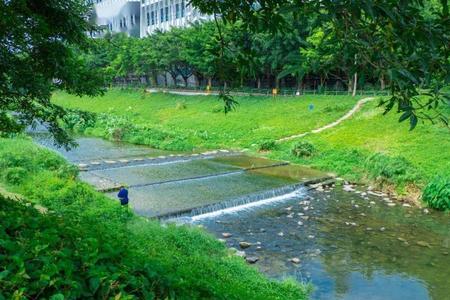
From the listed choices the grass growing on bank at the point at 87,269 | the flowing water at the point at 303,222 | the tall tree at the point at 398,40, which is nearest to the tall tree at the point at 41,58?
the grass growing on bank at the point at 87,269

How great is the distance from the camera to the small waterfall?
1380 cm

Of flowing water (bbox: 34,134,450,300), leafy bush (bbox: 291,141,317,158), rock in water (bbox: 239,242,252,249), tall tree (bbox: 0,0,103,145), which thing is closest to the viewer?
tall tree (bbox: 0,0,103,145)

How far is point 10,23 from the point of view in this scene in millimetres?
5730

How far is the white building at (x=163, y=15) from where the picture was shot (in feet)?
176

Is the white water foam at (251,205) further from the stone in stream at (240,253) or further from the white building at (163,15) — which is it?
the white building at (163,15)

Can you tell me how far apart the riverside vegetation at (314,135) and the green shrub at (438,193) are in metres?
0.03

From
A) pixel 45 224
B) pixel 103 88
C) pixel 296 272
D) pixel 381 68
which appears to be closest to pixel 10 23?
pixel 45 224

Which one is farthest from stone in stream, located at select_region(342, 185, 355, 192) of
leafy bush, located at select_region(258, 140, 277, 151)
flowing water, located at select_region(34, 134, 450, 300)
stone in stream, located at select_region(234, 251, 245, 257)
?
stone in stream, located at select_region(234, 251, 245, 257)

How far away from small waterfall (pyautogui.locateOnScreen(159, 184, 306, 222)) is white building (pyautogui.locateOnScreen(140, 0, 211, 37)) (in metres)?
39.2

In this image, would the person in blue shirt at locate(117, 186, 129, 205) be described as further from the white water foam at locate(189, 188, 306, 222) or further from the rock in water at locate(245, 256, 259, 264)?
the rock in water at locate(245, 256, 259, 264)

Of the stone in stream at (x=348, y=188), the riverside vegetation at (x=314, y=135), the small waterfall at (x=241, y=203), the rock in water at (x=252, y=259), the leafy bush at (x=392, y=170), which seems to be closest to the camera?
the rock in water at (x=252, y=259)

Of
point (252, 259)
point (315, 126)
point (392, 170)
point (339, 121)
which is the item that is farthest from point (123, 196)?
point (339, 121)

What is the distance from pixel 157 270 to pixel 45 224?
64.4 inches

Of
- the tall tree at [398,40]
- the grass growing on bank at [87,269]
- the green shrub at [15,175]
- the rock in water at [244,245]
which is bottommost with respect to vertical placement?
the rock in water at [244,245]
